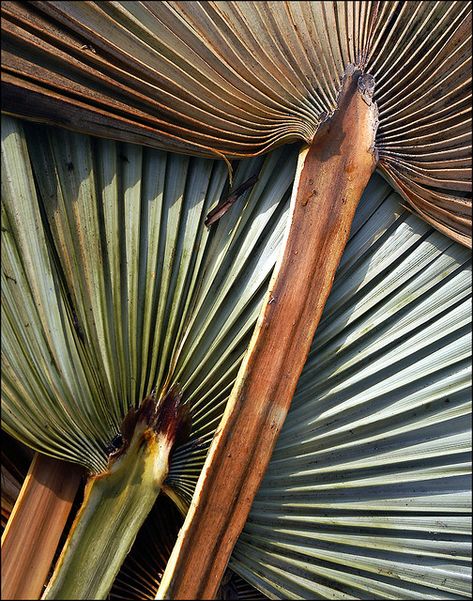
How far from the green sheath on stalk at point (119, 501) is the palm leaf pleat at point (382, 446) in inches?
12.6

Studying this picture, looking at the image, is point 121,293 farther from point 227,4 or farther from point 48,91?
point 227,4

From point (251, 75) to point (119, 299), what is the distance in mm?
693

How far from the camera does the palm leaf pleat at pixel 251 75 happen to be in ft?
5.55

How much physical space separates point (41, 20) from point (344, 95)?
83 centimetres

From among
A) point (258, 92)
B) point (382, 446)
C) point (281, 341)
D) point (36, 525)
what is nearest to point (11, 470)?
point (36, 525)

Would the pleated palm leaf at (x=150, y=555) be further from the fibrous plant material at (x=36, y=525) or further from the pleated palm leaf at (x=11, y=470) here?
the pleated palm leaf at (x=11, y=470)

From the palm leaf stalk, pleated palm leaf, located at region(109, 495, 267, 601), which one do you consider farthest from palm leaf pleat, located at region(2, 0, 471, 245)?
pleated palm leaf, located at region(109, 495, 267, 601)

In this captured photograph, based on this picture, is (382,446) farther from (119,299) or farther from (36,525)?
(36,525)

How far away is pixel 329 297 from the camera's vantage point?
2.01 m

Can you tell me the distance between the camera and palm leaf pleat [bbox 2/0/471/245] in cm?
169

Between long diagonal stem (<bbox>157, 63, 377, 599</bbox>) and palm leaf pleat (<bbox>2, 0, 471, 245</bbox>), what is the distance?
7 centimetres

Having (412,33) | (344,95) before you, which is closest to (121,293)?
(344,95)

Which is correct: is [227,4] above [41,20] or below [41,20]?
above

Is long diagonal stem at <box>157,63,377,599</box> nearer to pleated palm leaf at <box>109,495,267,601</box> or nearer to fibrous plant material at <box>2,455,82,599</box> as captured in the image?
pleated palm leaf at <box>109,495,267,601</box>
